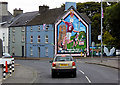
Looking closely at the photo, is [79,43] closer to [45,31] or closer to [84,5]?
[45,31]

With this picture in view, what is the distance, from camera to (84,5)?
7394 centimetres

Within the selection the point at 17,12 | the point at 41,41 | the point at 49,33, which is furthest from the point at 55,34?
the point at 17,12

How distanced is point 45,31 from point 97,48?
11219 mm

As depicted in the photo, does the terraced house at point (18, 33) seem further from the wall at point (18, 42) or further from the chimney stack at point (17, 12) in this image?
the chimney stack at point (17, 12)

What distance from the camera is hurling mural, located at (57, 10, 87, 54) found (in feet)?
179

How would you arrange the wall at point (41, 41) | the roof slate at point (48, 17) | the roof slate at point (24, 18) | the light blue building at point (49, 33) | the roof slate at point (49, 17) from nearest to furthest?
1. the light blue building at point (49, 33)
2. the wall at point (41, 41)
3. the roof slate at point (49, 17)
4. the roof slate at point (48, 17)
5. the roof slate at point (24, 18)

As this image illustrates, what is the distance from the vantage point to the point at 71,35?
55469mm

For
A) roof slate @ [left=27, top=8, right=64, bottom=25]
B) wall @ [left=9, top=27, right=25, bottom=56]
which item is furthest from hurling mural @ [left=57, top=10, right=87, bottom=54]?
wall @ [left=9, top=27, right=25, bottom=56]

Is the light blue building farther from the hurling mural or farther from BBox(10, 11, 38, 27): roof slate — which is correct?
BBox(10, 11, 38, 27): roof slate

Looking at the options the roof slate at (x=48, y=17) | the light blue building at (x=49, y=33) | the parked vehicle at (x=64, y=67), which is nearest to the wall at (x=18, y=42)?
the light blue building at (x=49, y=33)

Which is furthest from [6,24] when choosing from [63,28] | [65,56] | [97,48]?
[65,56]

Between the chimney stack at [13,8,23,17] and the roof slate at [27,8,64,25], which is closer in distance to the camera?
the roof slate at [27,8,64,25]

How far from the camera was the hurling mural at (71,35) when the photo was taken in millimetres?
54594

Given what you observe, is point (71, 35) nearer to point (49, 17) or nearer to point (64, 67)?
point (49, 17)
